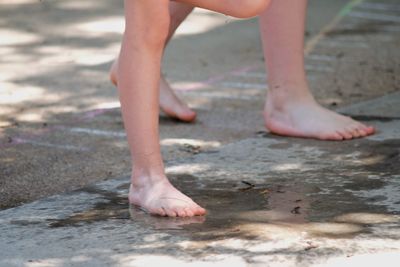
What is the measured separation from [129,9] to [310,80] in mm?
2940

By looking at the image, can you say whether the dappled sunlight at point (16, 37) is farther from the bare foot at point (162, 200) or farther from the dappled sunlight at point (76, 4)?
the bare foot at point (162, 200)

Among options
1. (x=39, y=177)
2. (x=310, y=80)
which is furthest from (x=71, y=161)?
(x=310, y=80)

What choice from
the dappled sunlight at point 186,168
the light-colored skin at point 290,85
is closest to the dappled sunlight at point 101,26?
the light-colored skin at point 290,85

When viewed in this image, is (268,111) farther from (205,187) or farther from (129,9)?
(129,9)

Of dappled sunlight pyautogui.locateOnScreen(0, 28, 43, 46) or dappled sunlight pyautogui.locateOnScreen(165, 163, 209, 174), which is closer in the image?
dappled sunlight pyautogui.locateOnScreen(165, 163, 209, 174)

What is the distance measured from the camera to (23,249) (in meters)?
3.59

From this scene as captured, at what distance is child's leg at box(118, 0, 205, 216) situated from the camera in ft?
13.0

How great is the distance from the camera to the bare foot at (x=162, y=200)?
3.95m

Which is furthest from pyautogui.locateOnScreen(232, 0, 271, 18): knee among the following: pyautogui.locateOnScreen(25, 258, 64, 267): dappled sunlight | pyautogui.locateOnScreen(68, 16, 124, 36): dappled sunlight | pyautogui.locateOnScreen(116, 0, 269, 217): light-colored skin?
pyautogui.locateOnScreen(68, 16, 124, 36): dappled sunlight

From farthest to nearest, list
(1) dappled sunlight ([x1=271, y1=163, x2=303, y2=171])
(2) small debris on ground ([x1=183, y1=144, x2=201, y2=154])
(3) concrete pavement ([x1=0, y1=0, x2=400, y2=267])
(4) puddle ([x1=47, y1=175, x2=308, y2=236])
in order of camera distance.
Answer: (2) small debris on ground ([x1=183, y1=144, x2=201, y2=154])
(1) dappled sunlight ([x1=271, y1=163, x2=303, y2=171])
(4) puddle ([x1=47, y1=175, x2=308, y2=236])
(3) concrete pavement ([x1=0, y1=0, x2=400, y2=267])

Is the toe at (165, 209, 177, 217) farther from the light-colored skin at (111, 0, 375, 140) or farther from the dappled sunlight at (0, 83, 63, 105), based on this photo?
the dappled sunlight at (0, 83, 63, 105)

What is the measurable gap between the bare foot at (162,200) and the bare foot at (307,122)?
4.07ft

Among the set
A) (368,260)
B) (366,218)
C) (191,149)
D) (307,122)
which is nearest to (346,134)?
(307,122)

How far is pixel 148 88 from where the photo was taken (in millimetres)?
4020
